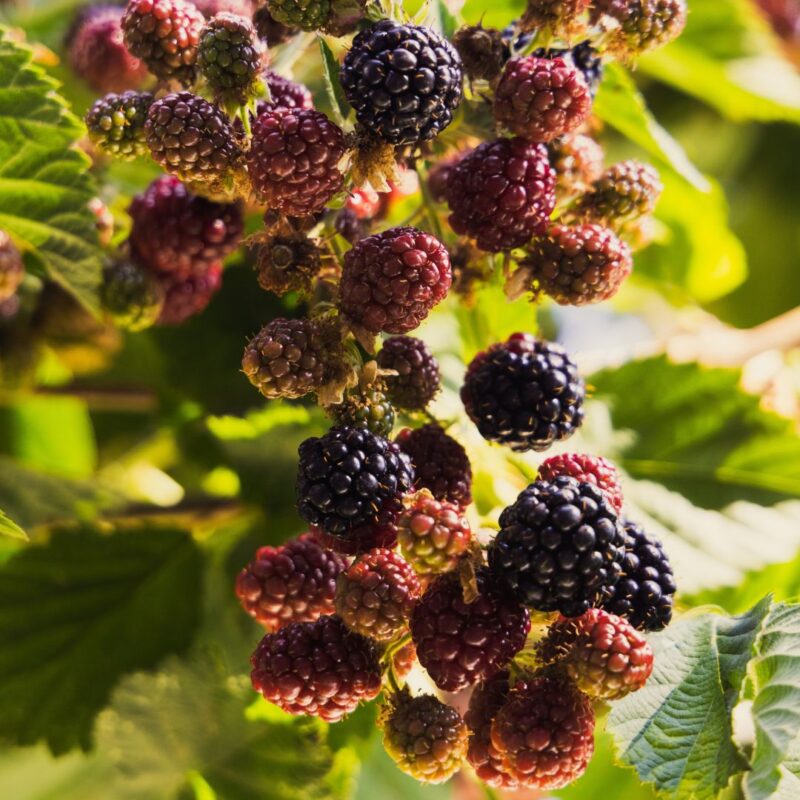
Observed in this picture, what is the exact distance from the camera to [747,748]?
0.49m

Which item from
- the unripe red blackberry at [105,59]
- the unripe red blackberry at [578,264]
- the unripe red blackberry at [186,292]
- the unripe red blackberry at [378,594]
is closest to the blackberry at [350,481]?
the unripe red blackberry at [378,594]

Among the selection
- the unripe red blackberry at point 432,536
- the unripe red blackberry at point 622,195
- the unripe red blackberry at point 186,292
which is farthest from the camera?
the unripe red blackberry at point 186,292

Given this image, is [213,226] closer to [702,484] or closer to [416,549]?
→ [416,549]

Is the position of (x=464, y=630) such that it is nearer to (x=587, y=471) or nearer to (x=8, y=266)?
(x=587, y=471)

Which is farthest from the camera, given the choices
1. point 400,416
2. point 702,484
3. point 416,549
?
point 702,484

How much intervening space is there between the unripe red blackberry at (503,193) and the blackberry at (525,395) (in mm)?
57

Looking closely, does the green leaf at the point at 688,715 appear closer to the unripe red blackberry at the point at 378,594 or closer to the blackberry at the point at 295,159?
the unripe red blackberry at the point at 378,594

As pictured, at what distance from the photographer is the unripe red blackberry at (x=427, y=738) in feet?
1.57

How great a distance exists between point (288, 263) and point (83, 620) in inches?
16.0

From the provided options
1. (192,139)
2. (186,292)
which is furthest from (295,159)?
(186,292)

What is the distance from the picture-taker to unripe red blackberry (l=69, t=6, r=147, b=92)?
29.2 inches

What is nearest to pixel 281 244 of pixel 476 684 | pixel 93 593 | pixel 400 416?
pixel 400 416

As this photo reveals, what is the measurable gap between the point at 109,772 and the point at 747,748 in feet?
1.96

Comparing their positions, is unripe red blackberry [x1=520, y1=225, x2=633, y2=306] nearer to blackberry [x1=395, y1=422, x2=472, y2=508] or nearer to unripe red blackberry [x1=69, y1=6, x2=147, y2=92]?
blackberry [x1=395, y1=422, x2=472, y2=508]
